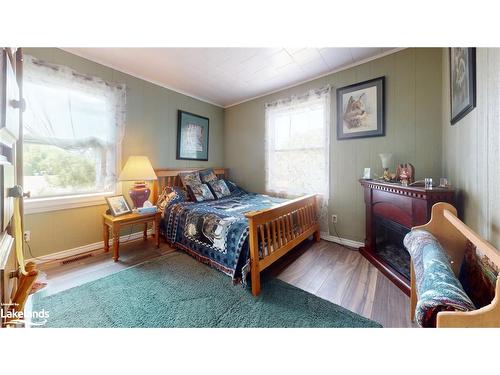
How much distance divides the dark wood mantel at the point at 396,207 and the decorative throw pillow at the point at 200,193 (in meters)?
2.09

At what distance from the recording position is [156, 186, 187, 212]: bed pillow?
2.60 m

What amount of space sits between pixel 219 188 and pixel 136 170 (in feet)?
4.00

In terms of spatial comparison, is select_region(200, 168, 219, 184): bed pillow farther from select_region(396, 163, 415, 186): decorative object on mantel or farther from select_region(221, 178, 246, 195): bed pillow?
select_region(396, 163, 415, 186): decorative object on mantel

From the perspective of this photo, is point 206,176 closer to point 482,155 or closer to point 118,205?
point 118,205

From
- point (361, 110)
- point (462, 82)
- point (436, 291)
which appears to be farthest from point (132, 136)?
point (462, 82)

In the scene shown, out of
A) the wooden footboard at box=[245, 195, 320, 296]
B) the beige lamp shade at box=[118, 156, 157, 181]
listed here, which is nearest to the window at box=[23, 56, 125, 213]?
the beige lamp shade at box=[118, 156, 157, 181]

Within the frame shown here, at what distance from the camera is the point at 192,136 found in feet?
10.9

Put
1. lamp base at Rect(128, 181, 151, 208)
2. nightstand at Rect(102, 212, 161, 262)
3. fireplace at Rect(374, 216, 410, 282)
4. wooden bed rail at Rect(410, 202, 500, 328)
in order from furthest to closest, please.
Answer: lamp base at Rect(128, 181, 151, 208) → nightstand at Rect(102, 212, 161, 262) → fireplace at Rect(374, 216, 410, 282) → wooden bed rail at Rect(410, 202, 500, 328)

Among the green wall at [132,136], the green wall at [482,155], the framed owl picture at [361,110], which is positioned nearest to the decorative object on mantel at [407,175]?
the green wall at [482,155]

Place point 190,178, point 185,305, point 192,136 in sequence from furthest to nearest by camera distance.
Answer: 1. point 192,136
2. point 190,178
3. point 185,305

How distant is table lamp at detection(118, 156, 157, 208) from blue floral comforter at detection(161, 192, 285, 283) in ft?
1.14

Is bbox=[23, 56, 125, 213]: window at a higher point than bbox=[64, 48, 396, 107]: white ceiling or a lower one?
lower

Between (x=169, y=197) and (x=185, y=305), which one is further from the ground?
(x=169, y=197)
